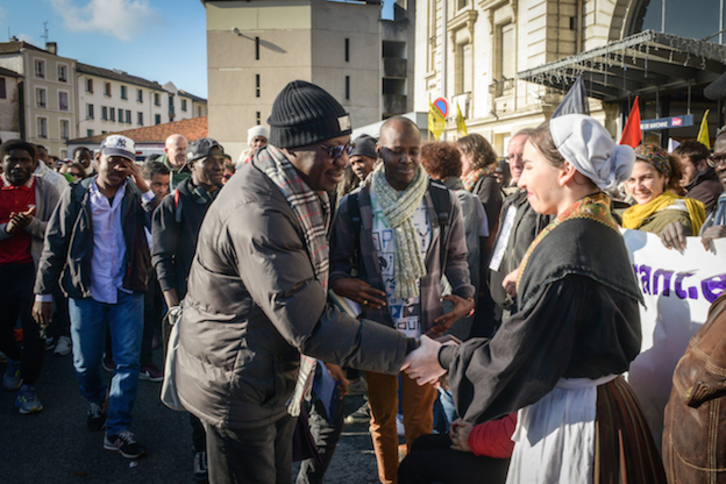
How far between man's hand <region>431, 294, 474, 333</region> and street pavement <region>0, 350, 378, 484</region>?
1.24m

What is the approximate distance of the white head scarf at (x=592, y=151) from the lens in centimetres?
181

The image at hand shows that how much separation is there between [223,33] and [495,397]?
4383 centimetres

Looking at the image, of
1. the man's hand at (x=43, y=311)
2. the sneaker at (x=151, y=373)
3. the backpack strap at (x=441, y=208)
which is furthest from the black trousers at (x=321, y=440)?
the sneaker at (x=151, y=373)

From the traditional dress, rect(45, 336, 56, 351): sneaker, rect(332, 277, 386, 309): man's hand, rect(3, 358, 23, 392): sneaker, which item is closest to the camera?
the traditional dress

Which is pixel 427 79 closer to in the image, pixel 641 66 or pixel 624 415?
pixel 641 66

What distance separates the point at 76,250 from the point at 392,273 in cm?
241

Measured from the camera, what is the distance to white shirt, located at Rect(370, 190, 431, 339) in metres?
3.03

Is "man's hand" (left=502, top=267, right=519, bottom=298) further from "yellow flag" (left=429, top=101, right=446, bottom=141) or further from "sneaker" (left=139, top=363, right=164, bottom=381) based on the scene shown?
"yellow flag" (left=429, top=101, right=446, bottom=141)

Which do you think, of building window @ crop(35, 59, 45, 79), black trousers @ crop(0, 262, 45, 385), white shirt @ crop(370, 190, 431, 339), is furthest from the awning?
building window @ crop(35, 59, 45, 79)

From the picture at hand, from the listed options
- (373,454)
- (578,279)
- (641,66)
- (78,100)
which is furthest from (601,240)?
(78,100)

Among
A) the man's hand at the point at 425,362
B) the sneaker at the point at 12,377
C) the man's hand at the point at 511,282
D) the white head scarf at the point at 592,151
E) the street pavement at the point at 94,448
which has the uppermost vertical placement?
the white head scarf at the point at 592,151

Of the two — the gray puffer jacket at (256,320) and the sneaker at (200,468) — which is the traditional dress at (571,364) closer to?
the gray puffer jacket at (256,320)

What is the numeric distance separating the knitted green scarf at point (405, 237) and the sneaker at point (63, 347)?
462 cm

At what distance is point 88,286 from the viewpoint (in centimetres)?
373
